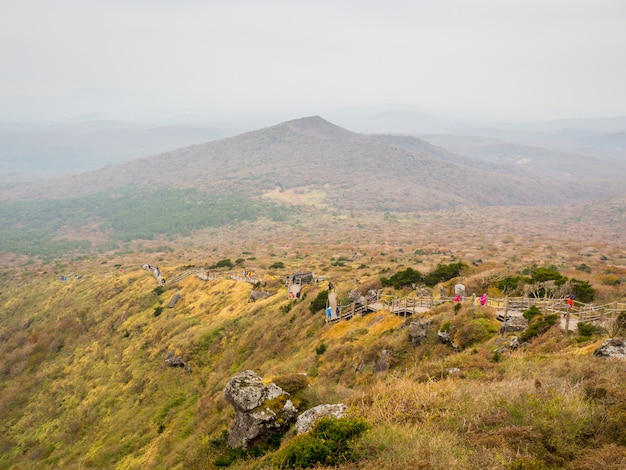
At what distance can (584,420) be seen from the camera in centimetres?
820

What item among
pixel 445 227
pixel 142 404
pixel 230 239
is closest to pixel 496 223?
pixel 445 227

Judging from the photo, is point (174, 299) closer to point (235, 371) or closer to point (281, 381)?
point (235, 371)

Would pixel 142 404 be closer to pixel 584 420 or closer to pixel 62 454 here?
pixel 62 454

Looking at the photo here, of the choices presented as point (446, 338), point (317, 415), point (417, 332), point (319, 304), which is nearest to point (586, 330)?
point (446, 338)

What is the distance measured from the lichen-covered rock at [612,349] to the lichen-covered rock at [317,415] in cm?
751

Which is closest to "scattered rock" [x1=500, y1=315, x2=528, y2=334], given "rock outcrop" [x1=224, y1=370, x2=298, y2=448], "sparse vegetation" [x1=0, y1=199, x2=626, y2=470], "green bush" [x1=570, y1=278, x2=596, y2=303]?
"sparse vegetation" [x1=0, y1=199, x2=626, y2=470]

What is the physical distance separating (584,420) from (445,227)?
14965 cm

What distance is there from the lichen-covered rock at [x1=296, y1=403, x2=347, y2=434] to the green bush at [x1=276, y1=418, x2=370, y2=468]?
0.68 m

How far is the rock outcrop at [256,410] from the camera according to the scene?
1188 centimetres

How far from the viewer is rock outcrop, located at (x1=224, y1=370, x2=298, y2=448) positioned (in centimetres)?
1188

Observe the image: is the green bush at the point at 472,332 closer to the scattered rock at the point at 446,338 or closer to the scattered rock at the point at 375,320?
the scattered rock at the point at 446,338

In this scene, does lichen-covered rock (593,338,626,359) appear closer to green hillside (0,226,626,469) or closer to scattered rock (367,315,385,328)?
green hillside (0,226,626,469)

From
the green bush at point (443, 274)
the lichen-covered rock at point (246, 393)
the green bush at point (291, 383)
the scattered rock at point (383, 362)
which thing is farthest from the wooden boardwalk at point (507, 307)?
the lichen-covered rock at point (246, 393)

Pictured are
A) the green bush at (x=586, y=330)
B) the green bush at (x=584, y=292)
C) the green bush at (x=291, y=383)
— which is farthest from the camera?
the green bush at (x=584, y=292)
